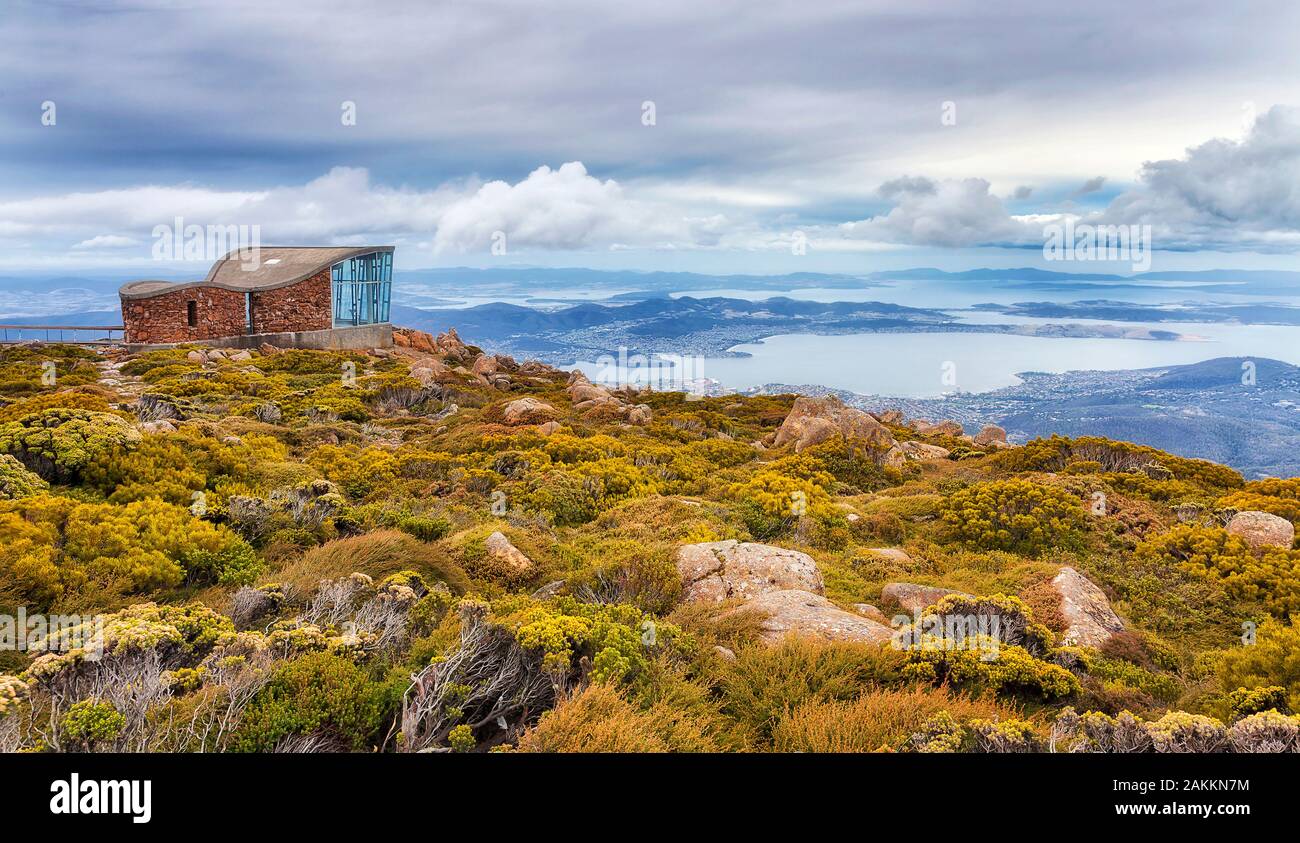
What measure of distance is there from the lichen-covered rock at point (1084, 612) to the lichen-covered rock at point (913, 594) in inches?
42.5

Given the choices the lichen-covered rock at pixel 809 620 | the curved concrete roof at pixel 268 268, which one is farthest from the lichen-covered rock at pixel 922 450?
the curved concrete roof at pixel 268 268

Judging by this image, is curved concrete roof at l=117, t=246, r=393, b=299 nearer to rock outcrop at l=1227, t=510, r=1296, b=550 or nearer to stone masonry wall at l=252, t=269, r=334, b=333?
stone masonry wall at l=252, t=269, r=334, b=333

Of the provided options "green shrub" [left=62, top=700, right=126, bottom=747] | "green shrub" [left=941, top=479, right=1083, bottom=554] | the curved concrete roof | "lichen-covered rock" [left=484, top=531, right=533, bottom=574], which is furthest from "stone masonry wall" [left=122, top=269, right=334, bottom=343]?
"green shrub" [left=62, top=700, right=126, bottom=747]

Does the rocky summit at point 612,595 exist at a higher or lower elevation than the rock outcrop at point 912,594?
higher

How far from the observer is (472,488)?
1190 centimetres

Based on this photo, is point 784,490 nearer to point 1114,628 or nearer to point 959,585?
point 959,585

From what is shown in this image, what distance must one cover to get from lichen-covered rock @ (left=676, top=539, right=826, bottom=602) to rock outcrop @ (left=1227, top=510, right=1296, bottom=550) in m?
6.94

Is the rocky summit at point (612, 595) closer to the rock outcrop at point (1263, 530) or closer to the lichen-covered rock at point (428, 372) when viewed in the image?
the rock outcrop at point (1263, 530)

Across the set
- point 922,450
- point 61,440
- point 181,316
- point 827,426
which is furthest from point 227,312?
point 922,450

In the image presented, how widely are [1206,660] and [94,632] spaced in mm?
9367

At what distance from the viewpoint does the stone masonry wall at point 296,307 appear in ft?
112

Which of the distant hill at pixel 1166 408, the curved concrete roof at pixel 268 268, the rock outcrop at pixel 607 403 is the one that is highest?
the curved concrete roof at pixel 268 268

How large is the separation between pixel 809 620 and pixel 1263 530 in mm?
8433

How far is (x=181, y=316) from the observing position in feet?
105
